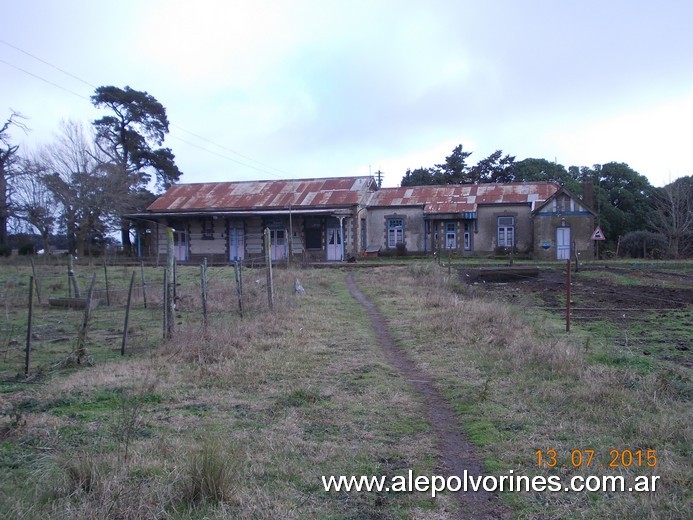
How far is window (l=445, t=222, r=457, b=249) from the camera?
37.2m

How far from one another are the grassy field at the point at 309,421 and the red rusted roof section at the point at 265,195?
25375mm

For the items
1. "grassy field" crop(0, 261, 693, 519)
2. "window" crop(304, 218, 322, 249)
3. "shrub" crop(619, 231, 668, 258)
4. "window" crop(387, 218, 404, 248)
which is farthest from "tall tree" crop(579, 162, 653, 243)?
"grassy field" crop(0, 261, 693, 519)

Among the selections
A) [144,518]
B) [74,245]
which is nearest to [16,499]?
[144,518]

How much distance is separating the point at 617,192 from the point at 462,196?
16.7 m

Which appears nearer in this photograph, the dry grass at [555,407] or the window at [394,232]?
the dry grass at [555,407]

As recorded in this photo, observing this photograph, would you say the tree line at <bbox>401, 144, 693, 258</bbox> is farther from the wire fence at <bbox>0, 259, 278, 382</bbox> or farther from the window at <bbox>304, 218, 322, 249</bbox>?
the wire fence at <bbox>0, 259, 278, 382</bbox>

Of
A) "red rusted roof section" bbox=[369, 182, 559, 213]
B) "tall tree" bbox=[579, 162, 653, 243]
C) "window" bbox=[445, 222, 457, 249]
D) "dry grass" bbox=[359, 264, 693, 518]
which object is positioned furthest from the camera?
"tall tree" bbox=[579, 162, 653, 243]

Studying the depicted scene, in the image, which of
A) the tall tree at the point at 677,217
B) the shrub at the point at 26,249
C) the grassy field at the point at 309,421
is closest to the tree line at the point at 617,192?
the tall tree at the point at 677,217

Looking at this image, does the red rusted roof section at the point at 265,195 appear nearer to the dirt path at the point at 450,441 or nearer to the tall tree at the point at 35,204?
the tall tree at the point at 35,204

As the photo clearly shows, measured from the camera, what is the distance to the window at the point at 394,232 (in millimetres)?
38344

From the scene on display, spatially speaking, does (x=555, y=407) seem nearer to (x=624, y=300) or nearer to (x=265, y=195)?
(x=624, y=300)

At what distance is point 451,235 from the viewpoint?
1470 inches

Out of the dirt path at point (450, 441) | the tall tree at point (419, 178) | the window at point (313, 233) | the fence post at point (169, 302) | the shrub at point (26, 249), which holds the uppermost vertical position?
the tall tree at point (419, 178)

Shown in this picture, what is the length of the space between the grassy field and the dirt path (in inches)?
4.3
